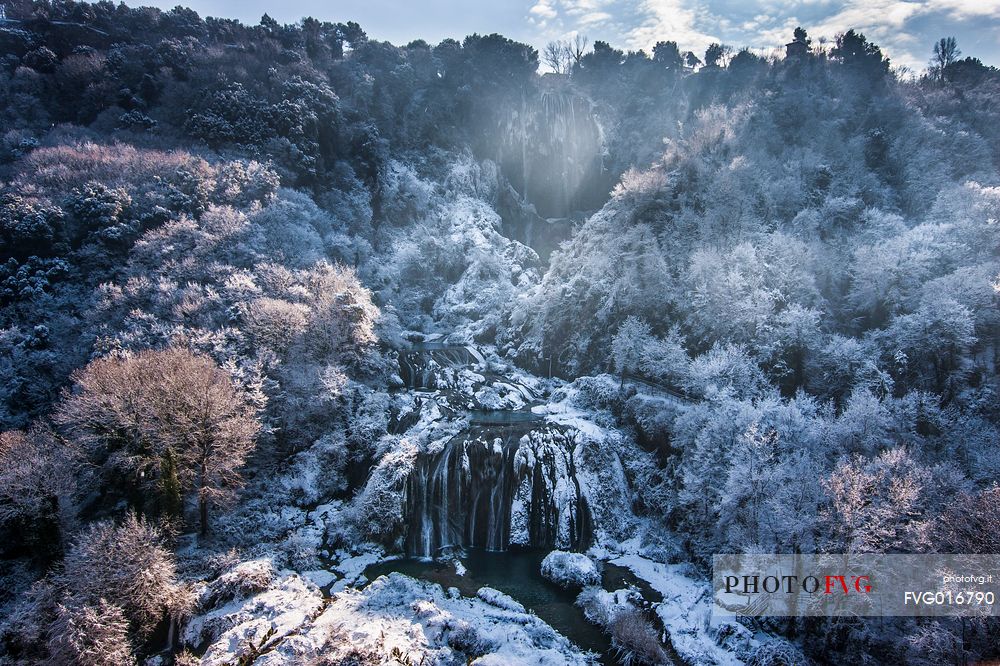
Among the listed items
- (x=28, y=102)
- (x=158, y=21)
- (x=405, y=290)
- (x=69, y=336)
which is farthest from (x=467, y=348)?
(x=158, y=21)

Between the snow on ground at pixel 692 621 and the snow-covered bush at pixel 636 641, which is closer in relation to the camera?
the snow-covered bush at pixel 636 641

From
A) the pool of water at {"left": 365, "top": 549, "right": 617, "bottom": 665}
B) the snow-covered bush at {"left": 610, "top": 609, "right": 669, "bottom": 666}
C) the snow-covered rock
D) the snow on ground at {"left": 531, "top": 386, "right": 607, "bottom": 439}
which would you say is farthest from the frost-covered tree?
the snow-covered bush at {"left": 610, "top": 609, "right": 669, "bottom": 666}

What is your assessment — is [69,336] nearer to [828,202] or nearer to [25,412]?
[25,412]

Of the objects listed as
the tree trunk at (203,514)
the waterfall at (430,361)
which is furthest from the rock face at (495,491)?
the tree trunk at (203,514)

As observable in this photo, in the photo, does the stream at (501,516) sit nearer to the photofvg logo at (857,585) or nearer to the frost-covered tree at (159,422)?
the photofvg logo at (857,585)

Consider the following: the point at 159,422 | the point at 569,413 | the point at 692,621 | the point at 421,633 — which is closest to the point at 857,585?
the point at 692,621

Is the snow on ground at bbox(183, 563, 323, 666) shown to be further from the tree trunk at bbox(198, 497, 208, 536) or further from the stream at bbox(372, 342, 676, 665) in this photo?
the stream at bbox(372, 342, 676, 665)
